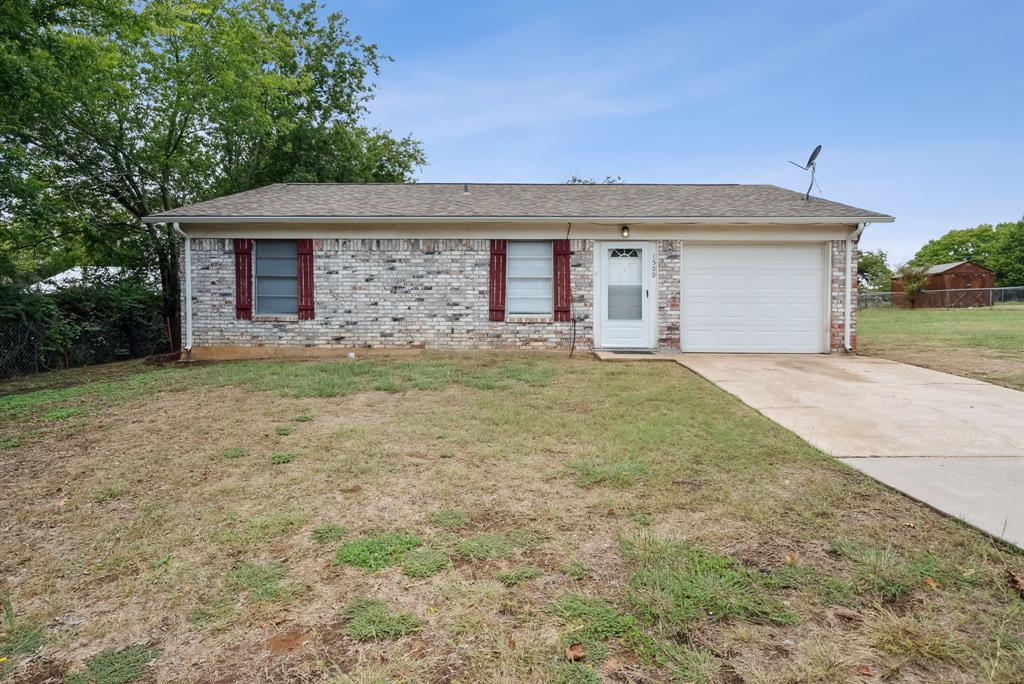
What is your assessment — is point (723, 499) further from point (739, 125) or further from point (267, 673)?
point (739, 125)

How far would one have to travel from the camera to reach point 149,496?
125 inches

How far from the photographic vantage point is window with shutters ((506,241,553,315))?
9977mm

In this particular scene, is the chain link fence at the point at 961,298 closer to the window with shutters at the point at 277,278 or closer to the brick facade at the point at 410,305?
the brick facade at the point at 410,305

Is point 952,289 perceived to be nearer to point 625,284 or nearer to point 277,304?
point 625,284

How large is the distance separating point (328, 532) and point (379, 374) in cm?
483

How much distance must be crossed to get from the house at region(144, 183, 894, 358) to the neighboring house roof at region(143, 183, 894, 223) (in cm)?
18

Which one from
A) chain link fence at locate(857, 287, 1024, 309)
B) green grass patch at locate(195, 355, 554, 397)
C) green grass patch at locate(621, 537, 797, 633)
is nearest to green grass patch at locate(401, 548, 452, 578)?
green grass patch at locate(621, 537, 797, 633)

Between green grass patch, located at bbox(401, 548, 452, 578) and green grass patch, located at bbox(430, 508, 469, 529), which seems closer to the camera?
green grass patch, located at bbox(401, 548, 452, 578)

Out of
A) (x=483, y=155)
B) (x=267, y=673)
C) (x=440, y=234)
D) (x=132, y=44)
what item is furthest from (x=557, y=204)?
(x=483, y=155)

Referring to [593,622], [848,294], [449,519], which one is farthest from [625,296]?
[593,622]

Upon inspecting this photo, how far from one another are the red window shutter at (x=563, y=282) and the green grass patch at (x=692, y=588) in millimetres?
7527

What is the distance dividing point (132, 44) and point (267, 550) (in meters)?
15.8

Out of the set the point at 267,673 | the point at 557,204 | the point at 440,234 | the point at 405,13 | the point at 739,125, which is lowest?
the point at 267,673

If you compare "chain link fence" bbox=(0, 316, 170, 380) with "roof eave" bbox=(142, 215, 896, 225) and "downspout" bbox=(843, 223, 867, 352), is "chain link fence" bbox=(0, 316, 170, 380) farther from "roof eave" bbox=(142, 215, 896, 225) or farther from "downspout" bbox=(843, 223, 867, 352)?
"downspout" bbox=(843, 223, 867, 352)
